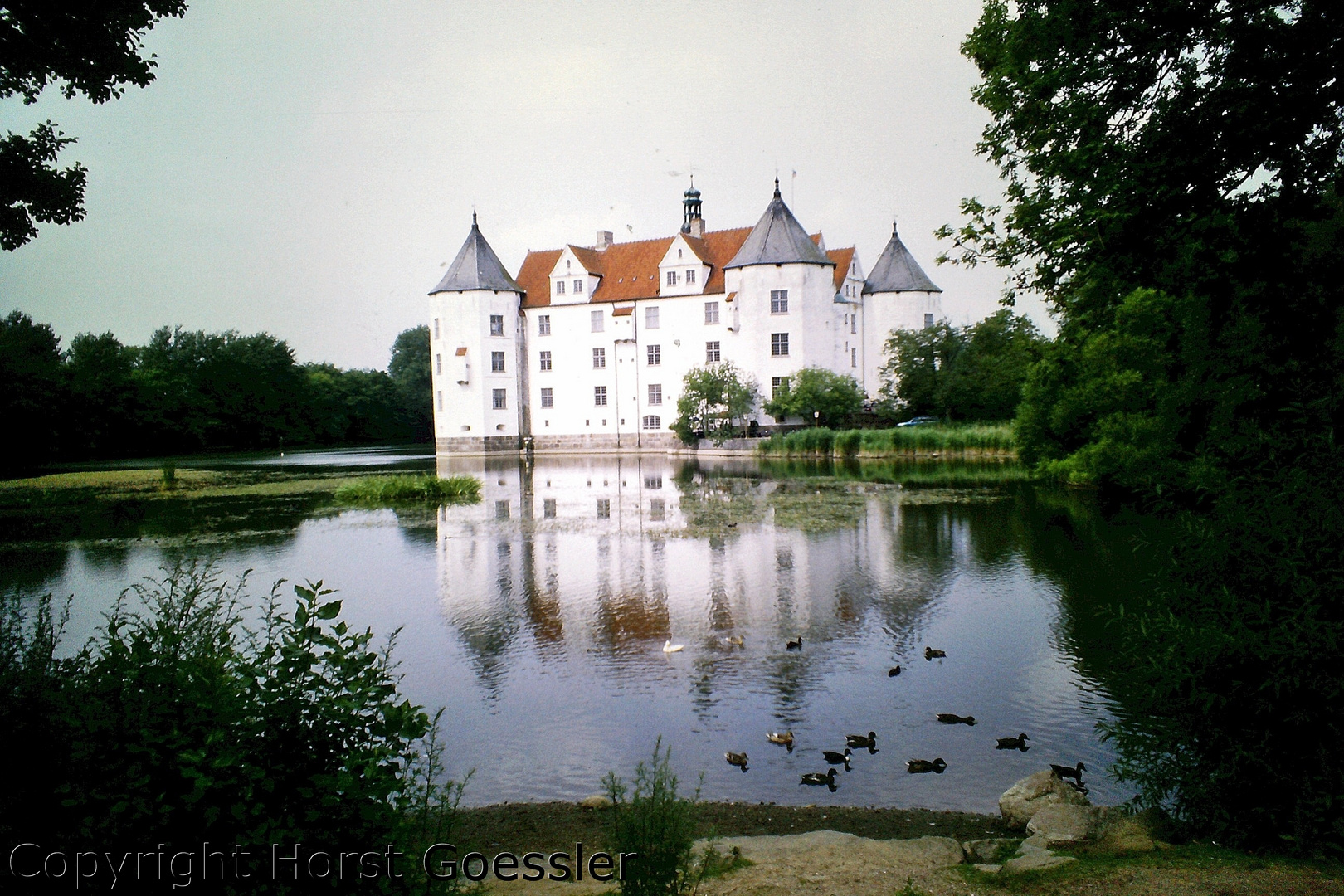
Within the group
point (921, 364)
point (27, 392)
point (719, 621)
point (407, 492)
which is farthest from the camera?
point (921, 364)

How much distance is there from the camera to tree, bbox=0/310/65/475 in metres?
23.7

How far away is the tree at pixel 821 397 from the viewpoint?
41.6 m

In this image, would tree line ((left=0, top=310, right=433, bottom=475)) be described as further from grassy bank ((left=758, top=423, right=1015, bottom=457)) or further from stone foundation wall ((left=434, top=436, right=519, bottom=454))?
grassy bank ((left=758, top=423, right=1015, bottom=457))

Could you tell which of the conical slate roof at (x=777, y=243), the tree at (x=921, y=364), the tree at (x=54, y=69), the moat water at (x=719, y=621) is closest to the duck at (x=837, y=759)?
the moat water at (x=719, y=621)

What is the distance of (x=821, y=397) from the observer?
4159 centimetres

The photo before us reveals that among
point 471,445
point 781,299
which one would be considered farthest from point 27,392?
point 781,299

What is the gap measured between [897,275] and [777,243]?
795 centimetres

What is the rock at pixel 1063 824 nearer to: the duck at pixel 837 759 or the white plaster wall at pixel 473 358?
the duck at pixel 837 759

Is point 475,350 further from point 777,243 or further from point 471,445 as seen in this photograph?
point 777,243

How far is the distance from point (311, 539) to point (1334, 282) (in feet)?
51.4

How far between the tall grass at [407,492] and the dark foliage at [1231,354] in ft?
59.0

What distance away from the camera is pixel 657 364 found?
49375 mm

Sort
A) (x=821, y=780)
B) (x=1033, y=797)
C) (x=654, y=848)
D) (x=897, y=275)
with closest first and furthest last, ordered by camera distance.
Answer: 1. (x=654, y=848)
2. (x=1033, y=797)
3. (x=821, y=780)
4. (x=897, y=275)

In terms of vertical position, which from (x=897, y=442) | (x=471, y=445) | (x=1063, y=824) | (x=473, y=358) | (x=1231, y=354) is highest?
(x=473, y=358)
